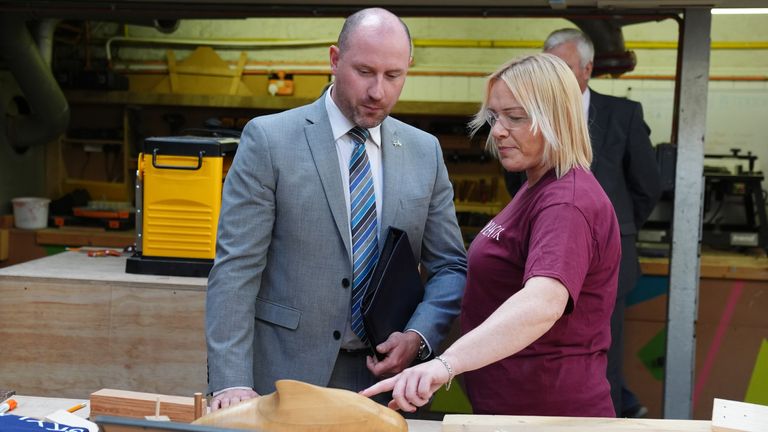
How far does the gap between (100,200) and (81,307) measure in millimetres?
3609

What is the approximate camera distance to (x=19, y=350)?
3439 millimetres

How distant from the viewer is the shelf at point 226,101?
6219 millimetres

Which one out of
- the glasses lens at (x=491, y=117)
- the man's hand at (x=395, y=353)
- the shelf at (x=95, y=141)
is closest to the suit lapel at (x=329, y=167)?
the man's hand at (x=395, y=353)

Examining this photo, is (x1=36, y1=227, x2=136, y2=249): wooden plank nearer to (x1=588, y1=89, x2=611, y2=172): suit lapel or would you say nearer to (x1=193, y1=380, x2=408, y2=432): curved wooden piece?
(x1=588, y1=89, x2=611, y2=172): suit lapel

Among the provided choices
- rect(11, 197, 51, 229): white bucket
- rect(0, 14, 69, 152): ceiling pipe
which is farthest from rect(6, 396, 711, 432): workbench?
rect(0, 14, 69, 152): ceiling pipe

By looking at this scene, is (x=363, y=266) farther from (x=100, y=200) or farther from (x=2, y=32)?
(x=100, y=200)

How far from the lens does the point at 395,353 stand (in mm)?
2016

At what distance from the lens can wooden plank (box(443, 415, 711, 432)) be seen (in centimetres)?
167

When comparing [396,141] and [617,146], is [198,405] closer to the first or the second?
[396,141]

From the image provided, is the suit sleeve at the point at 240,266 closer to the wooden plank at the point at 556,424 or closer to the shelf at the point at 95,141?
the wooden plank at the point at 556,424

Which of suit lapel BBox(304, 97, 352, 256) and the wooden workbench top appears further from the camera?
the wooden workbench top

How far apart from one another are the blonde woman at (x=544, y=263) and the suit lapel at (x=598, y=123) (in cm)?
196

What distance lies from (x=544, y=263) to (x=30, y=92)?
492 centimetres

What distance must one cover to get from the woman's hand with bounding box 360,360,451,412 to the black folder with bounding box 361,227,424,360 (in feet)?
1.18
